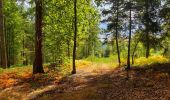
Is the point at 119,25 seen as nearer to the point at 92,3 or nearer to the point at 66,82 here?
the point at 92,3

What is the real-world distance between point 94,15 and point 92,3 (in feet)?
3.05

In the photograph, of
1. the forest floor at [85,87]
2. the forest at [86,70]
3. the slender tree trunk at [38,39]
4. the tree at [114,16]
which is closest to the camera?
the forest floor at [85,87]

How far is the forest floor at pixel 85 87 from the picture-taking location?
1602 cm

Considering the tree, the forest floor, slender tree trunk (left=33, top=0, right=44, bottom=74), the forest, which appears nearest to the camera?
the forest floor

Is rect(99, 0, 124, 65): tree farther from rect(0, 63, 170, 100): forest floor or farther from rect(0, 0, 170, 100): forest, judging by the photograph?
rect(0, 63, 170, 100): forest floor

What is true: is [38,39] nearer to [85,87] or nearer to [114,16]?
[85,87]

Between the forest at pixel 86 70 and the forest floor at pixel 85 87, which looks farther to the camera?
the forest at pixel 86 70

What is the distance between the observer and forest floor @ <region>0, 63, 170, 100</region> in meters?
16.0

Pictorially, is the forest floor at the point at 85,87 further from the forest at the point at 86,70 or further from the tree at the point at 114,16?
the tree at the point at 114,16

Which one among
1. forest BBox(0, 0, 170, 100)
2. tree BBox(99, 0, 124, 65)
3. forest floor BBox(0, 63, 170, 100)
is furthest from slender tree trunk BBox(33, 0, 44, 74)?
tree BBox(99, 0, 124, 65)

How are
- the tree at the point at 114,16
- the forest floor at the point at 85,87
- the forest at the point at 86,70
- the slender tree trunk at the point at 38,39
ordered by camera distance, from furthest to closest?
the tree at the point at 114,16
the slender tree trunk at the point at 38,39
the forest at the point at 86,70
the forest floor at the point at 85,87

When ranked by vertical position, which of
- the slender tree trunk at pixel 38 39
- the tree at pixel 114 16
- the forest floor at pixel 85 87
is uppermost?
the tree at pixel 114 16

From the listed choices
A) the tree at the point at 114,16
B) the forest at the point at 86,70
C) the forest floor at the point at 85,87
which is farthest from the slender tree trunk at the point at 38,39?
the tree at the point at 114,16

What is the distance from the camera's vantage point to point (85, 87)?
18.9 meters
